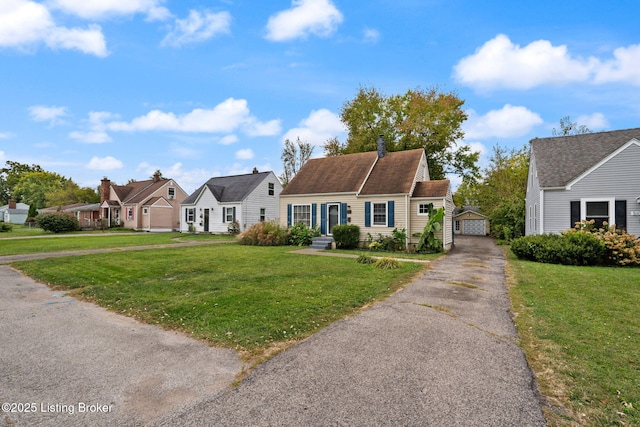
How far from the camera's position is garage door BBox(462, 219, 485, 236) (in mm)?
35688

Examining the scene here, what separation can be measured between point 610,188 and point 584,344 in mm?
13621

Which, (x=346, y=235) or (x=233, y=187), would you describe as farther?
(x=233, y=187)

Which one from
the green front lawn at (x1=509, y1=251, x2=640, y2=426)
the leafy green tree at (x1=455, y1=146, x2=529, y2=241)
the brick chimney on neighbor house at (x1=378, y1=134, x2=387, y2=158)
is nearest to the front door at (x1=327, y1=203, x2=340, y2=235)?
the brick chimney on neighbor house at (x1=378, y1=134, x2=387, y2=158)

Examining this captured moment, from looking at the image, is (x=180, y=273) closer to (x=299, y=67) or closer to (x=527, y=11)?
(x=299, y=67)

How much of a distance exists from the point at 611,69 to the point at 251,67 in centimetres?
1657

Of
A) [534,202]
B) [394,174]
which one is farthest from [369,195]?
[534,202]

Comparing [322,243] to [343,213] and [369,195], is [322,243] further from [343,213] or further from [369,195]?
[369,195]

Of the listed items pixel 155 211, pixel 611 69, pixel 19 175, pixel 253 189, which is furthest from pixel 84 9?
pixel 19 175

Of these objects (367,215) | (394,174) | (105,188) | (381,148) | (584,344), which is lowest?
(584,344)

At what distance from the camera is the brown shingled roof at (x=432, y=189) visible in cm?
1681

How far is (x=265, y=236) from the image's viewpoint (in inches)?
739

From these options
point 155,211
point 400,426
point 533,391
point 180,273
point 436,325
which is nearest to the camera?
point 400,426

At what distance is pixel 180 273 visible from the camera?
30.7ft

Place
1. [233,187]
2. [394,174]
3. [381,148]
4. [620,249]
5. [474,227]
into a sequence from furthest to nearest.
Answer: [474,227] < [233,187] < [381,148] < [394,174] < [620,249]
